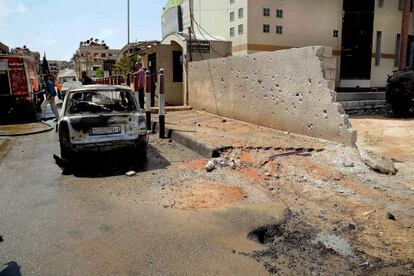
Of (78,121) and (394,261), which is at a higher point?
(78,121)

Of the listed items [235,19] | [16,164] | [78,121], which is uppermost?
[235,19]

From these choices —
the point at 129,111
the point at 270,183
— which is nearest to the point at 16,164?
the point at 129,111

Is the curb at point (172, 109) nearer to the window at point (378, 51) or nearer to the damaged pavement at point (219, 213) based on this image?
the damaged pavement at point (219, 213)

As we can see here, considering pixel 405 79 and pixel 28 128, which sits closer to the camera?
pixel 28 128

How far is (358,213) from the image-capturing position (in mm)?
4297

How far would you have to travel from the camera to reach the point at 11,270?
3133 millimetres

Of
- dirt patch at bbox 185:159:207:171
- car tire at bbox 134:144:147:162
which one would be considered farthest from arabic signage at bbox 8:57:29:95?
dirt patch at bbox 185:159:207:171

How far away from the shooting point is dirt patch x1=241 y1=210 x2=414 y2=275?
3.10 metres

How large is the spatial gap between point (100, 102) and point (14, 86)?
29.9ft

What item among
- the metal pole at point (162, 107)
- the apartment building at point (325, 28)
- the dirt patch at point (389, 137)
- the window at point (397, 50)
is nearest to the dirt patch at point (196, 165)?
the metal pole at point (162, 107)

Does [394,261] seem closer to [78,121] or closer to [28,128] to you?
[78,121]

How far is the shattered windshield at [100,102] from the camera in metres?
6.77

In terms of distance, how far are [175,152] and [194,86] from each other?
286 inches

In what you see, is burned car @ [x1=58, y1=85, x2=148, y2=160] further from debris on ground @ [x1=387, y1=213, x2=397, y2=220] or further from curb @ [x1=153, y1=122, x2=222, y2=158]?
debris on ground @ [x1=387, y1=213, x2=397, y2=220]
